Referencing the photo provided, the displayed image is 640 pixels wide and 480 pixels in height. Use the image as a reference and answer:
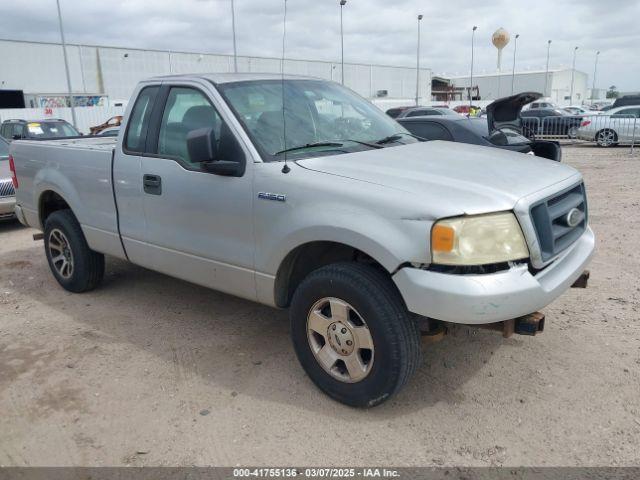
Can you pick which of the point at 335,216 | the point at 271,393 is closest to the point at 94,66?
the point at 271,393

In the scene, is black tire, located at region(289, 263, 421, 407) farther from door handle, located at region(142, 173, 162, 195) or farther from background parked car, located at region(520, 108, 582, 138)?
background parked car, located at region(520, 108, 582, 138)

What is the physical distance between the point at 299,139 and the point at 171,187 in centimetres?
102

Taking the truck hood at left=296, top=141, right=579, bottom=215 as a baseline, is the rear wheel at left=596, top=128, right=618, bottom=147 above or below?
below

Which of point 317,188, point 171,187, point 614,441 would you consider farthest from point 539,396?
point 171,187

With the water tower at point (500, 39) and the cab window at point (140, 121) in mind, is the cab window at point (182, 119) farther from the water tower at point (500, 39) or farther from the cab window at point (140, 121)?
the water tower at point (500, 39)

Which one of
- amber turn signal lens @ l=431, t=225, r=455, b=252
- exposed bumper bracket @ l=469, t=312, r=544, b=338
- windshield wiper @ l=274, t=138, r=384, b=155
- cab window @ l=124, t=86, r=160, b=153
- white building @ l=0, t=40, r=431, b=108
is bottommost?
exposed bumper bracket @ l=469, t=312, r=544, b=338

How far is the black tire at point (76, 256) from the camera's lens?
200 inches

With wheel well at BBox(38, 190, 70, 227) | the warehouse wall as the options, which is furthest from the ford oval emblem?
the warehouse wall

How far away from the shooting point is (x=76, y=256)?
5.11 metres

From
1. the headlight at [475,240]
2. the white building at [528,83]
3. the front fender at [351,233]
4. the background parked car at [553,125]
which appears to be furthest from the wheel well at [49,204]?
the white building at [528,83]

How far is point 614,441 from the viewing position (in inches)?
112

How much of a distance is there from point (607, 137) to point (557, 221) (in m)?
19.3

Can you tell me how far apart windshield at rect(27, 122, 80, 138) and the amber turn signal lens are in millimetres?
13638

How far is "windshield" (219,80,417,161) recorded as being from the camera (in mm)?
3521
